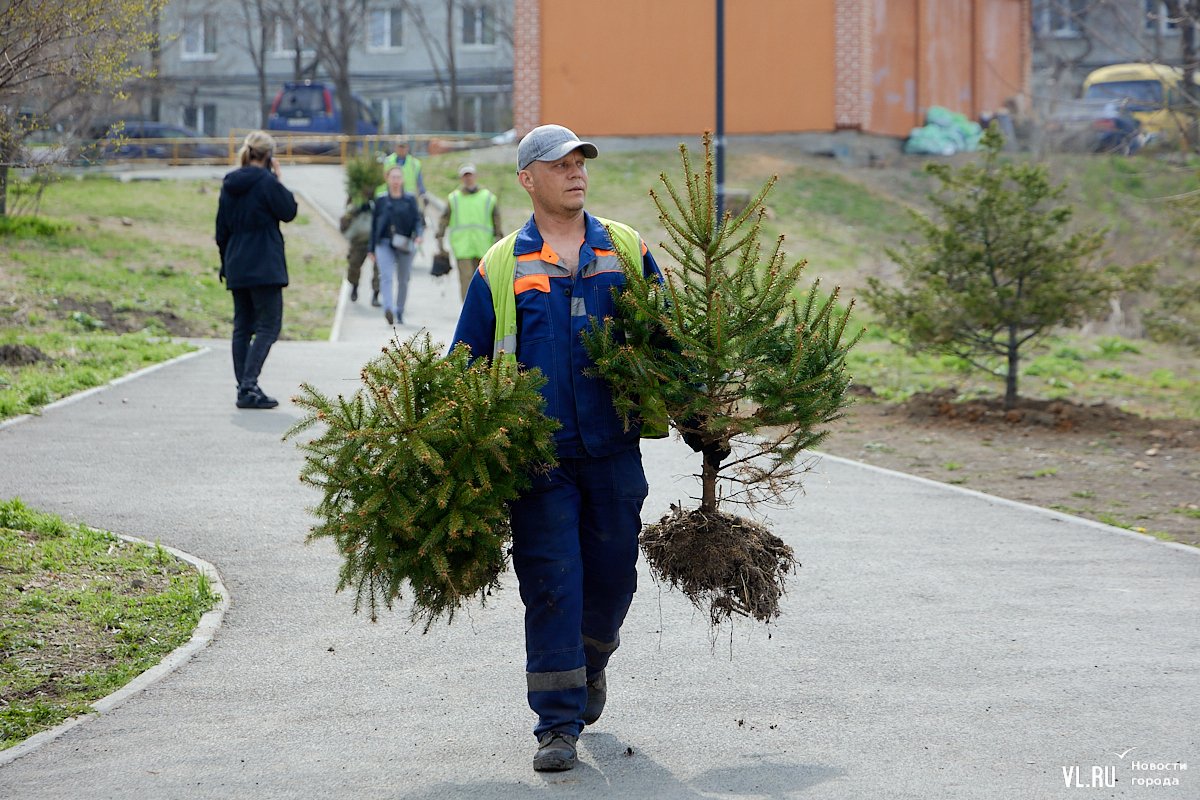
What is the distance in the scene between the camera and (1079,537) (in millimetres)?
7195

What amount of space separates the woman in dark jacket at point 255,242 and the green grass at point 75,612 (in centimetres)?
330

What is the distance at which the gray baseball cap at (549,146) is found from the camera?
4.19 m

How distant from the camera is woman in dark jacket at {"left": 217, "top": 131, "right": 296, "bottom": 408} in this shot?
9.63 meters

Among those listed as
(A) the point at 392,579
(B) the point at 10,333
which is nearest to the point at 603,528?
(A) the point at 392,579

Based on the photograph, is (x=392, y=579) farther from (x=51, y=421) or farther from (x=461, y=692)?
(x=51, y=421)

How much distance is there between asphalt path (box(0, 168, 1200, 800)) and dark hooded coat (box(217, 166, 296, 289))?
2292 millimetres

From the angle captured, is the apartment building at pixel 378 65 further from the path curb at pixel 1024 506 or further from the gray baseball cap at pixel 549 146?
the gray baseball cap at pixel 549 146

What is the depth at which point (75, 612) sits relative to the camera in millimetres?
5434

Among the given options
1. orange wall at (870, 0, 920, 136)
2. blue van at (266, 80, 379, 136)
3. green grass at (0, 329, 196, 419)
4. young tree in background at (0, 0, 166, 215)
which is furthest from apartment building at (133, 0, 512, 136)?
young tree in background at (0, 0, 166, 215)

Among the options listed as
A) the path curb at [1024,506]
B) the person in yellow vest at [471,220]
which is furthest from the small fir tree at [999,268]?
the person in yellow vest at [471,220]

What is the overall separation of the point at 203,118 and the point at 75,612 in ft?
187

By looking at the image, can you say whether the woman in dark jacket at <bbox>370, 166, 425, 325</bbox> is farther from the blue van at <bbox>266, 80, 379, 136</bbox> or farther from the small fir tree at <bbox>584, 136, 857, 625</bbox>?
the blue van at <bbox>266, 80, 379, 136</bbox>

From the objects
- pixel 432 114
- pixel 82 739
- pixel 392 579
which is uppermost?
pixel 432 114

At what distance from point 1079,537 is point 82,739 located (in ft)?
18.1
